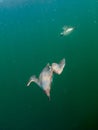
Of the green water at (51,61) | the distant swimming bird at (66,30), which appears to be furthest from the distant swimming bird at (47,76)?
the distant swimming bird at (66,30)

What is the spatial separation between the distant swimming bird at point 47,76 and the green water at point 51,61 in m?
0.04

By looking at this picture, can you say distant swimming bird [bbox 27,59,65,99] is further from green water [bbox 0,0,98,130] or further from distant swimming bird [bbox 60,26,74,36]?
distant swimming bird [bbox 60,26,74,36]

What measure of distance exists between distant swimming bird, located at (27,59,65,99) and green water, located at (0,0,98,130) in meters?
0.04

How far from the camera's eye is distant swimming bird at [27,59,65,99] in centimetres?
464

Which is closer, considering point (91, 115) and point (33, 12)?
point (33, 12)

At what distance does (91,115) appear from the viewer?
4.80 metres

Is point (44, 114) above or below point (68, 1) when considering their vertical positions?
below

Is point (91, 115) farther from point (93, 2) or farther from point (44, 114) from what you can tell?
point (93, 2)

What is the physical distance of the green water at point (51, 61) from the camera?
14.7 ft

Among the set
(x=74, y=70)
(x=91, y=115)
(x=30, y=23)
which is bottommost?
(x=91, y=115)

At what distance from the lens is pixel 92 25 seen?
15.4 feet

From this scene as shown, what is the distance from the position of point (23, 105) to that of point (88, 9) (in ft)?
3.73

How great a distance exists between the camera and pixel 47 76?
4.68 meters

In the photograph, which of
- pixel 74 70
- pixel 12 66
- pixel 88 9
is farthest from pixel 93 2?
pixel 12 66
